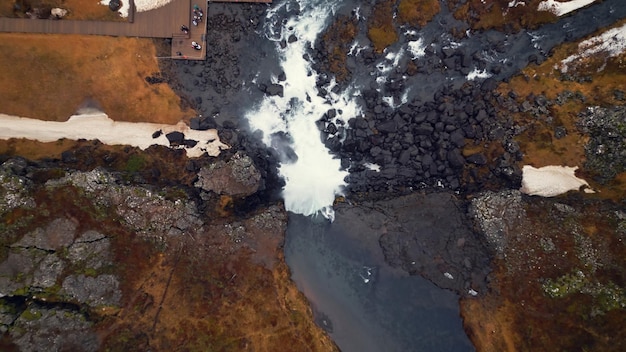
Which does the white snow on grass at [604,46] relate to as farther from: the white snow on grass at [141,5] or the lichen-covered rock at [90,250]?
the lichen-covered rock at [90,250]

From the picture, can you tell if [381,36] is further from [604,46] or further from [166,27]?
[166,27]

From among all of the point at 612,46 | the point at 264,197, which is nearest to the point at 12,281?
the point at 264,197

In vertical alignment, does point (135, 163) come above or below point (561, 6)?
below

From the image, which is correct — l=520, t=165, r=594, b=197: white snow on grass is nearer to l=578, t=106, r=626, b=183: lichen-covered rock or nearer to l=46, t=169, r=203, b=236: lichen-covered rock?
l=578, t=106, r=626, b=183: lichen-covered rock

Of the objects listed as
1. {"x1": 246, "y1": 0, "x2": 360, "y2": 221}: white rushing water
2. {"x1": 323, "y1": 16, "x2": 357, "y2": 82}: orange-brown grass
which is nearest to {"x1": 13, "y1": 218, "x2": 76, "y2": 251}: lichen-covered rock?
{"x1": 246, "y1": 0, "x2": 360, "y2": 221}: white rushing water

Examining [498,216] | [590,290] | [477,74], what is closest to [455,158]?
[498,216]

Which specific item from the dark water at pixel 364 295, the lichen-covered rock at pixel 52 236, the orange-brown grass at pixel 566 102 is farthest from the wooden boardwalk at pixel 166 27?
the orange-brown grass at pixel 566 102

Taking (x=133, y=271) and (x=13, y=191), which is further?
(x=133, y=271)
